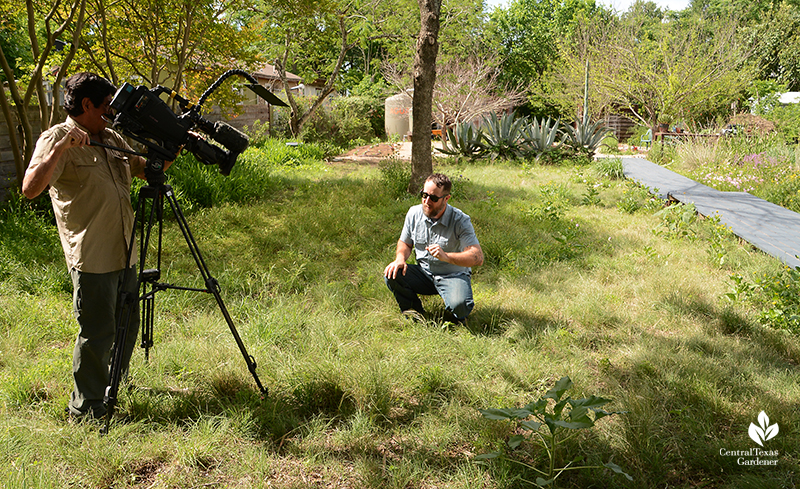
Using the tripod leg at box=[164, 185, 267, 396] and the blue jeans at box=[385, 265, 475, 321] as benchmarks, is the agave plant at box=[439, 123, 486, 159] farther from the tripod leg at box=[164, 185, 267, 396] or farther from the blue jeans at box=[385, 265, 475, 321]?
the tripod leg at box=[164, 185, 267, 396]

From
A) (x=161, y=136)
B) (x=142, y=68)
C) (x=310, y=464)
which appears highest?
(x=142, y=68)

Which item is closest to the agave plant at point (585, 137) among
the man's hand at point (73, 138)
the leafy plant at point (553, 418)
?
the leafy plant at point (553, 418)

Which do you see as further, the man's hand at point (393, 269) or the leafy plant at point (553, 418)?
the man's hand at point (393, 269)

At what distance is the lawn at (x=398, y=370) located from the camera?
2.29 metres

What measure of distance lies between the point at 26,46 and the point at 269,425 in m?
17.5

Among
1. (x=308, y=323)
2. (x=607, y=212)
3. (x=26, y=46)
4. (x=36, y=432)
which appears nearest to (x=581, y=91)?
(x=607, y=212)

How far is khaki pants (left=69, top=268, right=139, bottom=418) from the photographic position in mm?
2418

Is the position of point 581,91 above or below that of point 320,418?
above

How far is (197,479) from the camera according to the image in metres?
2.22

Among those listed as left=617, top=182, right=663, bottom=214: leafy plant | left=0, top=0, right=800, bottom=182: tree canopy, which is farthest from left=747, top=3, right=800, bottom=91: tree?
left=617, top=182, right=663, bottom=214: leafy plant

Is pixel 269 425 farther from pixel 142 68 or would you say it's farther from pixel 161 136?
pixel 142 68

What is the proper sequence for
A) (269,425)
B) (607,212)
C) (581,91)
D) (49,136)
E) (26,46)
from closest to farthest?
(49,136) → (269,425) → (607,212) → (26,46) → (581,91)

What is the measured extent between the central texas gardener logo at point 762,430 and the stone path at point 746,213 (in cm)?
175

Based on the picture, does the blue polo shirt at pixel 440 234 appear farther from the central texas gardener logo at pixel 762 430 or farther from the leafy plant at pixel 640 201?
the leafy plant at pixel 640 201
